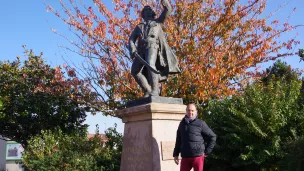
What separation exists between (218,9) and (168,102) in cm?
580

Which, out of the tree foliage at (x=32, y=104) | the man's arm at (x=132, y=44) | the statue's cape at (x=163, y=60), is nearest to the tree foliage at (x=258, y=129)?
the statue's cape at (x=163, y=60)

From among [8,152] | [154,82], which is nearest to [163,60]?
[154,82]

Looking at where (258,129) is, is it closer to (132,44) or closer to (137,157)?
(137,157)

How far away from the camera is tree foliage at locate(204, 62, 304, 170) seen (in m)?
8.12

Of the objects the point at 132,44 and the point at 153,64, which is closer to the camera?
the point at 153,64

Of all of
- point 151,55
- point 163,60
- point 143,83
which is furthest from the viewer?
point 163,60

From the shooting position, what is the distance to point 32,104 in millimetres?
13023

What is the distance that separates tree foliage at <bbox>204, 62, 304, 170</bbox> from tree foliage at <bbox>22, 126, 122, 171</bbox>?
8.90ft

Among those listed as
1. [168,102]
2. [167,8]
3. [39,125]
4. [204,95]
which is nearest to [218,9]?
[204,95]

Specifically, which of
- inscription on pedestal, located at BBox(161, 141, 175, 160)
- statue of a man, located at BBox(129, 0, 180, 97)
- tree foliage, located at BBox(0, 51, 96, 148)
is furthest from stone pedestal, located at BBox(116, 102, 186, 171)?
tree foliage, located at BBox(0, 51, 96, 148)

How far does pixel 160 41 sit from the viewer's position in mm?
6449

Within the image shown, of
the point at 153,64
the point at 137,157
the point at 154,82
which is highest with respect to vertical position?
the point at 153,64

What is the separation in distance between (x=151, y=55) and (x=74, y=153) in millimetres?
3909

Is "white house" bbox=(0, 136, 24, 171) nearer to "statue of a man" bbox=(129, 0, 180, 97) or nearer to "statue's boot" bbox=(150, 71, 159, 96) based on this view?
"statue of a man" bbox=(129, 0, 180, 97)
